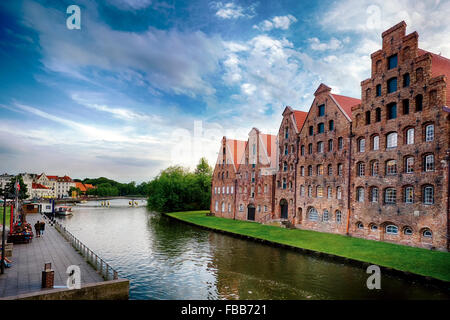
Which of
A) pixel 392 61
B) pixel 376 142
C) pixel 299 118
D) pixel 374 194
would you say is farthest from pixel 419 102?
pixel 299 118

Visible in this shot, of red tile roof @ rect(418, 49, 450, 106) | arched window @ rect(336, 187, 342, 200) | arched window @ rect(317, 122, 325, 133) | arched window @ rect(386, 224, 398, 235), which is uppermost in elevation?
red tile roof @ rect(418, 49, 450, 106)

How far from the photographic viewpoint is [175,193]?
2825 inches

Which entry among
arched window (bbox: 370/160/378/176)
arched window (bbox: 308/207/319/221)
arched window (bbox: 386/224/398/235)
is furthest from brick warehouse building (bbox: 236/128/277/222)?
arched window (bbox: 386/224/398/235)

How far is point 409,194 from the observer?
2645cm

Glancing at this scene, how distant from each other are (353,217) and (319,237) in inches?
159

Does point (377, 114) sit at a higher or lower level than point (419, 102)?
lower

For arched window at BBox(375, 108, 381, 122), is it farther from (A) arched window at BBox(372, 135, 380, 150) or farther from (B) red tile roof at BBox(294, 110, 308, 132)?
(B) red tile roof at BBox(294, 110, 308, 132)

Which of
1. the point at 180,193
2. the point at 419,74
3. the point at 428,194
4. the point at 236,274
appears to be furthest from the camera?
the point at 180,193

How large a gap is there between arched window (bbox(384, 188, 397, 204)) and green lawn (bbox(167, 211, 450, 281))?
151 inches

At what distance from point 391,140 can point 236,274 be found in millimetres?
19338

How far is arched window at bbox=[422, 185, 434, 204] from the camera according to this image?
2461 cm

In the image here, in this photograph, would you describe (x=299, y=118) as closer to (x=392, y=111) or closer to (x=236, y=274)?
(x=392, y=111)

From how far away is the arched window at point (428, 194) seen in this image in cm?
2461
